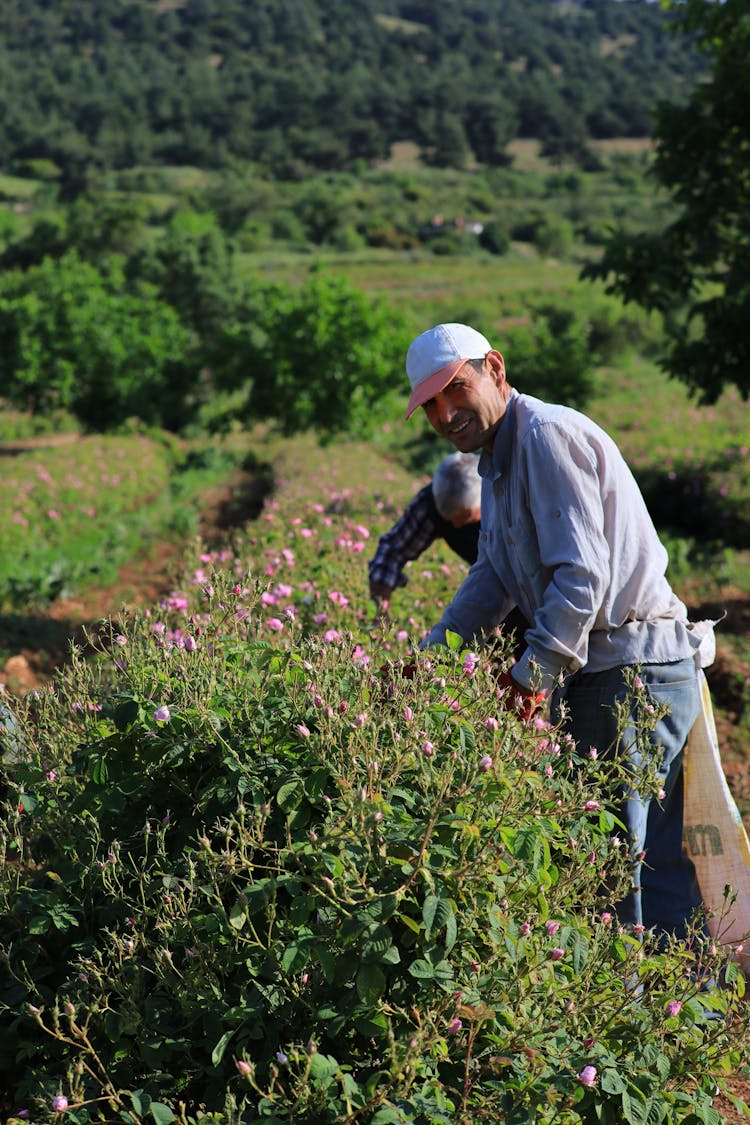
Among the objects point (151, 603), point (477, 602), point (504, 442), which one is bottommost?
point (151, 603)

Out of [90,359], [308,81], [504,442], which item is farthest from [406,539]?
[308,81]

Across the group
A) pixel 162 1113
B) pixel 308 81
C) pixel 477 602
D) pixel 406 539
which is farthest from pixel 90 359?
pixel 308 81

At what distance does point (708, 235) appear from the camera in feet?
34.4

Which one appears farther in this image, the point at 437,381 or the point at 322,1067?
the point at 437,381

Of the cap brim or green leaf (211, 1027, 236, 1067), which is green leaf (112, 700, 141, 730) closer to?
green leaf (211, 1027, 236, 1067)

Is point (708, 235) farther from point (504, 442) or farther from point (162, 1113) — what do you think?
point (162, 1113)

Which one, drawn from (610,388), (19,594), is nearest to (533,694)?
(19,594)

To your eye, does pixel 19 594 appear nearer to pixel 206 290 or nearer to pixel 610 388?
pixel 610 388

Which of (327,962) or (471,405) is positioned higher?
(471,405)

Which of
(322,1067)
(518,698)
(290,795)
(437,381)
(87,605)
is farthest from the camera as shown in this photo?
(87,605)

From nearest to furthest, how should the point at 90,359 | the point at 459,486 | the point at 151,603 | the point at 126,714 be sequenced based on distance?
the point at 126,714 < the point at 459,486 < the point at 151,603 < the point at 90,359

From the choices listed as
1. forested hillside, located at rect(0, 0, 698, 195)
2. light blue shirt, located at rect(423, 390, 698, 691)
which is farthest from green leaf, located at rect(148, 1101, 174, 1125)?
forested hillside, located at rect(0, 0, 698, 195)

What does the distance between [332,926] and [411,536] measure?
8.43ft

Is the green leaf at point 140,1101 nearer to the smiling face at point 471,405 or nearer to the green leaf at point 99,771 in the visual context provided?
the green leaf at point 99,771
